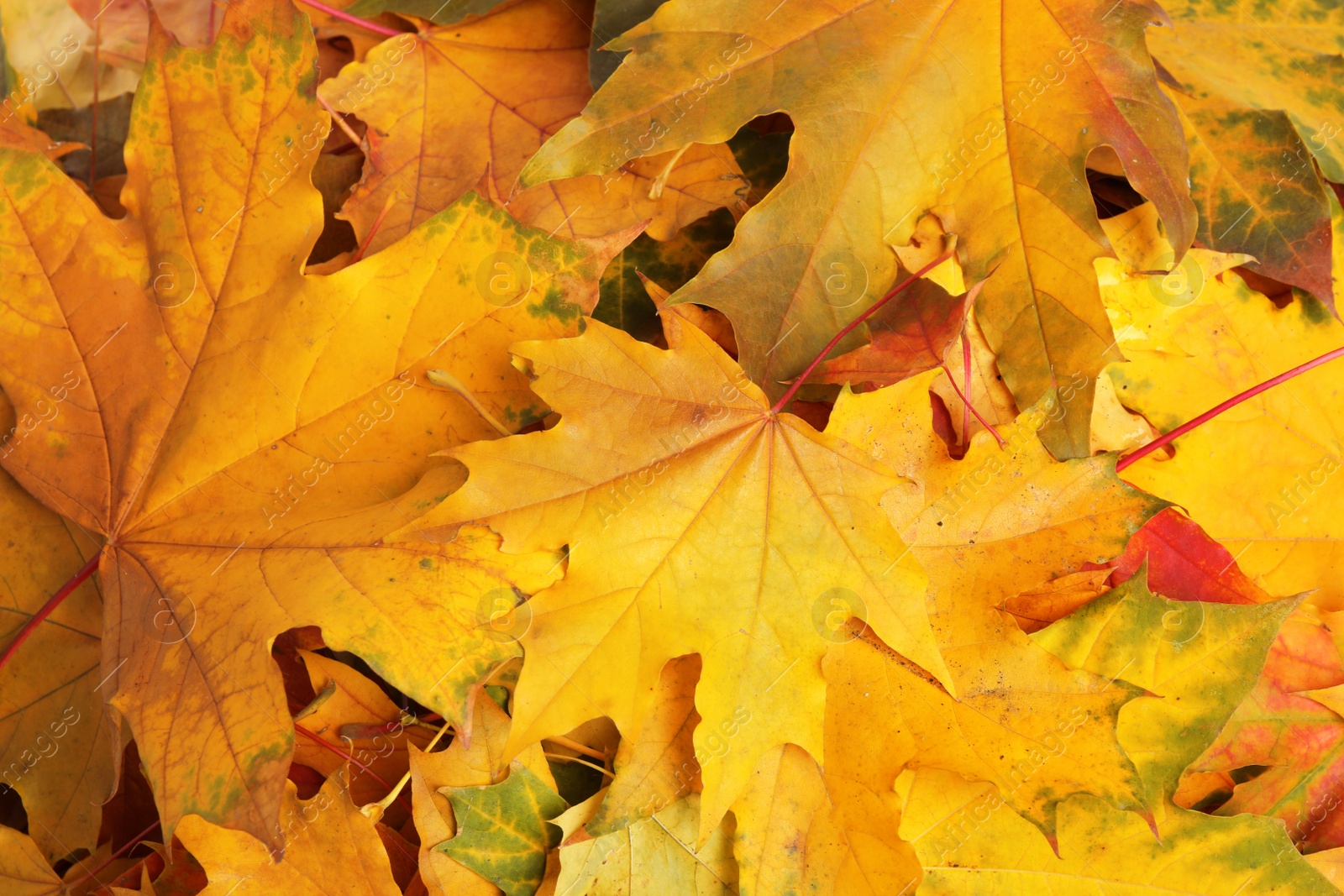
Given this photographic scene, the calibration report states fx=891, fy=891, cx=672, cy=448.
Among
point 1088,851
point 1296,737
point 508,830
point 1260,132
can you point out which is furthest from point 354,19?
point 1296,737

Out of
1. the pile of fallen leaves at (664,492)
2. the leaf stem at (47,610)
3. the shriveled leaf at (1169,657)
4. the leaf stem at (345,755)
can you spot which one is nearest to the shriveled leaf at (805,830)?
the pile of fallen leaves at (664,492)

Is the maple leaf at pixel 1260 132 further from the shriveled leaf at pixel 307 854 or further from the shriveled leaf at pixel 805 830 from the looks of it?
the shriveled leaf at pixel 307 854

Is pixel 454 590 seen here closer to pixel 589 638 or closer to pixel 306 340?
pixel 589 638

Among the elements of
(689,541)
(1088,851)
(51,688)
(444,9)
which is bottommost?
(1088,851)

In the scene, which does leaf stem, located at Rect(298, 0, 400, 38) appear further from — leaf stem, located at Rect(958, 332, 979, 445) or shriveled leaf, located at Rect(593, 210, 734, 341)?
leaf stem, located at Rect(958, 332, 979, 445)

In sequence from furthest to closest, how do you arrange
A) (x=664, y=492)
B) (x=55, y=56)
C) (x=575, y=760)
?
(x=55, y=56), (x=575, y=760), (x=664, y=492)

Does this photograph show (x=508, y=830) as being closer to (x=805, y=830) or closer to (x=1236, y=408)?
(x=805, y=830)
